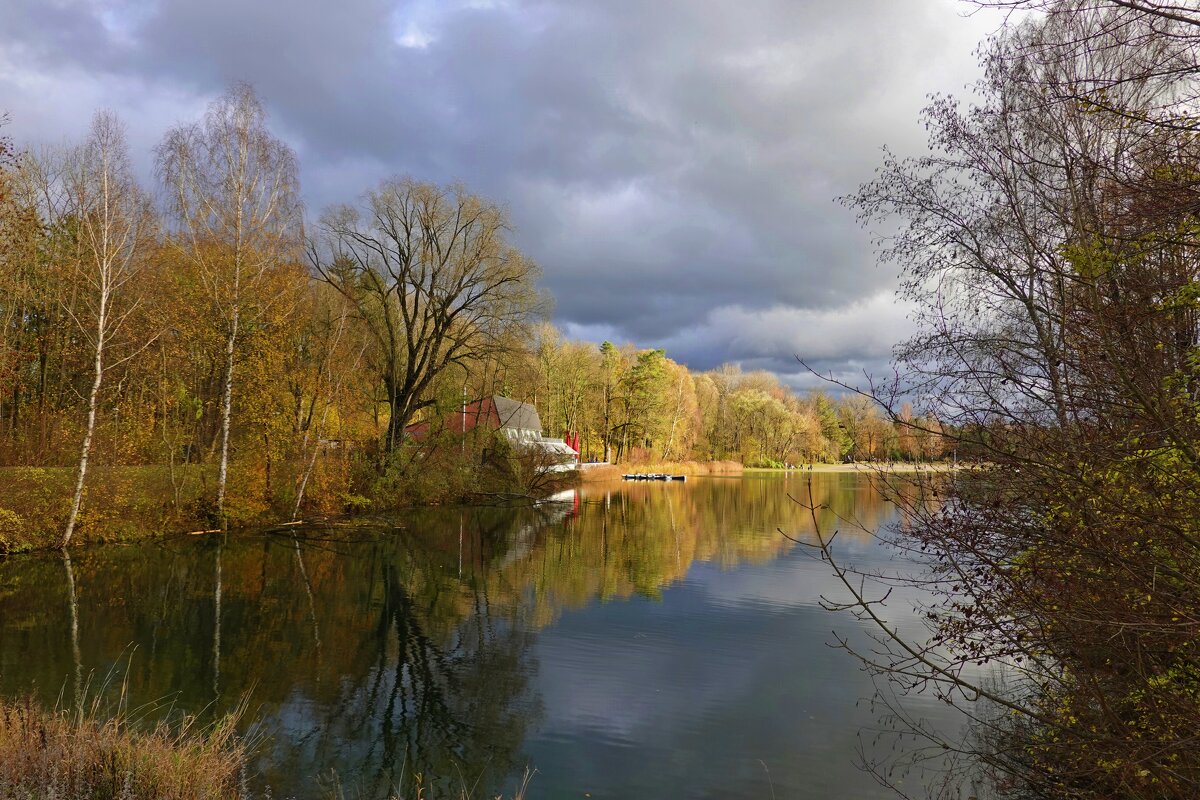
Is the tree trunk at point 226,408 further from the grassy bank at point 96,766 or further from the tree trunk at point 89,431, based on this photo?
the grassy bank at point 96,766

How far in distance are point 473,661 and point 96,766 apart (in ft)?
20.6

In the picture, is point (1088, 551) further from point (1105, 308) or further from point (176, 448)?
point (176, 448)

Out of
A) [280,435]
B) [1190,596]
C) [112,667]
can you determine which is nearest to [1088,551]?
[1190,596]

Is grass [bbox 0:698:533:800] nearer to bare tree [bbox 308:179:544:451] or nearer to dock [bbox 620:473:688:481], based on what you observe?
bare tree [bbox 308:179:544:451]

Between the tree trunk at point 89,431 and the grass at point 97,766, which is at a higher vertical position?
the tree trunk at point 89,431

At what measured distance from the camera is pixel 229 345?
2211cm

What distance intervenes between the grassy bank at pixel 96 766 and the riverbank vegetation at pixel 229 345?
1324 cm

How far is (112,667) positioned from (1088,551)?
1228 centimetres

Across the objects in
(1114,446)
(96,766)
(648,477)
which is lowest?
(648,477)

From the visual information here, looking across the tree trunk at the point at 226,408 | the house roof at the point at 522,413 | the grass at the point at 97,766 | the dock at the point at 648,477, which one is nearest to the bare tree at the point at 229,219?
the tree trunk at the point at 226,408

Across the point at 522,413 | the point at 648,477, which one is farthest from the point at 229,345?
the point at 648,477

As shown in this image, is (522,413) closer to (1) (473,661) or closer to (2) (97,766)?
(1) (473,661)

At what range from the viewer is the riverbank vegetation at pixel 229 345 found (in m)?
19.3

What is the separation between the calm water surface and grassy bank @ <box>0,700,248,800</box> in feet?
3.89
